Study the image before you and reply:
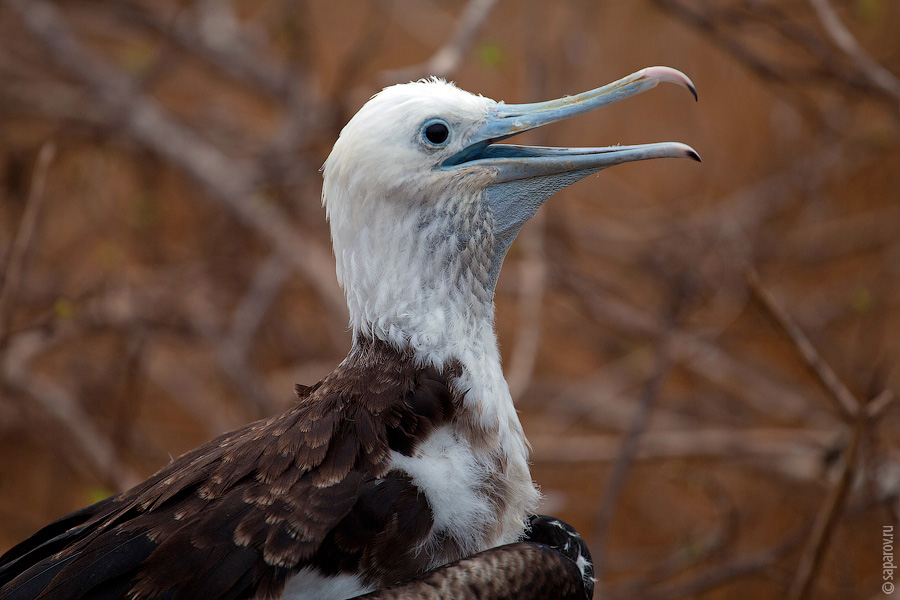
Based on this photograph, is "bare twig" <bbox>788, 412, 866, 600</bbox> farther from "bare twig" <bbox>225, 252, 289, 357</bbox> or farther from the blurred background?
"bare twig" <bbox>225, 252, 289, 357</bbox>

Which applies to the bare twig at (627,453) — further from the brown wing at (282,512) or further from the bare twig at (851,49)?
the brown wing at (282,512)

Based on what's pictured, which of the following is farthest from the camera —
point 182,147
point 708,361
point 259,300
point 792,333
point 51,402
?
point 708,361

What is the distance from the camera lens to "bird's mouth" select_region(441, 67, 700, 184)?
209cm

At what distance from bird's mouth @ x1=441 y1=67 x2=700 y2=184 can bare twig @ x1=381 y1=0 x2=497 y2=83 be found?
0.72 m

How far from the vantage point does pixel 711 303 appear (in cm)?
511

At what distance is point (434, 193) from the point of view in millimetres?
2113

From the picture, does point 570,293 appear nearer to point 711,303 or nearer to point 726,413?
point 711,303

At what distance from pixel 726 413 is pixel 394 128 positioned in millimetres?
3942

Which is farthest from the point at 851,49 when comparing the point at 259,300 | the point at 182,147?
the point at 182,147

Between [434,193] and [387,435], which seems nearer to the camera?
[387,435]

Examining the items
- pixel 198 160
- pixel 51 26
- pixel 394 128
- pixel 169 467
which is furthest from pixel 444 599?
pixel 51 26

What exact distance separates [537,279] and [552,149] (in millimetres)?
1777

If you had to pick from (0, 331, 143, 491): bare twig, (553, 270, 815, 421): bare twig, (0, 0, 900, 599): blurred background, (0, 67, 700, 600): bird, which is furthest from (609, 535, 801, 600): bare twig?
(0, 331, 143, 491): bare twig

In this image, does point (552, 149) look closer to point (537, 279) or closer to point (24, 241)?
point (24, 241)
